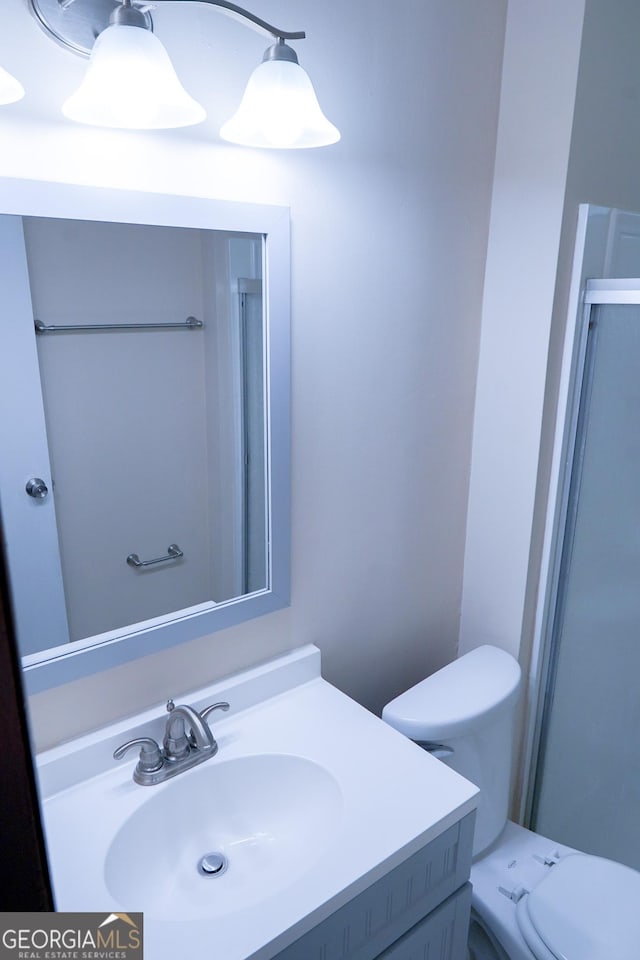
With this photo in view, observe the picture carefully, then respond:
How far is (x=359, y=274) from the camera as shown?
1.40m

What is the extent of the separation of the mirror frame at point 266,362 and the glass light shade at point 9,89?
4.1 inches

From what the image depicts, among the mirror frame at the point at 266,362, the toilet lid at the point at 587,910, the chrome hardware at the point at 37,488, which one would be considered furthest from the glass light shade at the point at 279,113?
the toilet lid at the point at 587,910

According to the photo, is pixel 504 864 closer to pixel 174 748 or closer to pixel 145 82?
pixel 174 748

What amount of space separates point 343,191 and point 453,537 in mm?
926

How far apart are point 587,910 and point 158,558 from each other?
1.17 meters

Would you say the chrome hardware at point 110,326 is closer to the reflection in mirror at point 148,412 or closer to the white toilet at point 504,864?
the reflection in mirror at point 148,412

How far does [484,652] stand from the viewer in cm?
170

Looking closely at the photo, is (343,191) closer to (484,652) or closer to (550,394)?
(550,394)

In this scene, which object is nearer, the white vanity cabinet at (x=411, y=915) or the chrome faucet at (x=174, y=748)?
the white vanity cabinet at (x=411, y=915)

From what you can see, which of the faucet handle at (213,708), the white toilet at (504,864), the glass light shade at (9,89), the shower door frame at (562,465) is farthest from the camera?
the shower door frame at (562,465)

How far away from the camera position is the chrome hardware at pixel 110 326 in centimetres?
106

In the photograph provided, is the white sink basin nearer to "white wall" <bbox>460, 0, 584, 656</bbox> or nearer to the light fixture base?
"white wall" <bbox>460, 0, 584, 656</bbox>

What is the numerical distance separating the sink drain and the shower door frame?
102cm

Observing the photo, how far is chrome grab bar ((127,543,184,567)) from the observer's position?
48.2 inches
